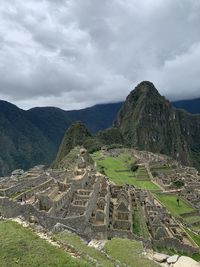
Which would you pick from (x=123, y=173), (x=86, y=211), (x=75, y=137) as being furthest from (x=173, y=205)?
(x=75, y=137)

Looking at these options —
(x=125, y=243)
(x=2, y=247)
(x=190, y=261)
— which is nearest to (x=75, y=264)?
(x=2, y=247)

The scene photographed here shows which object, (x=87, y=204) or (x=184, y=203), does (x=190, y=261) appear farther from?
(x=184, y=203)

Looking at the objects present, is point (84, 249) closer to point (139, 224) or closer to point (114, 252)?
point (114, 252)

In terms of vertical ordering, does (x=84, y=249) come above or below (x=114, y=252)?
above

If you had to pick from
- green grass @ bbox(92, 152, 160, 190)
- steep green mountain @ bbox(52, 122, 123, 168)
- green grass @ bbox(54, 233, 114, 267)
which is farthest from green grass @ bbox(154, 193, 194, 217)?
steep green mountain @ bbox(52, 122, 123, 168)

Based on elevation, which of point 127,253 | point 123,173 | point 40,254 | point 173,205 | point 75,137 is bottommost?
point 173,205

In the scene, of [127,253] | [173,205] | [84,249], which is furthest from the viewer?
[173,205]

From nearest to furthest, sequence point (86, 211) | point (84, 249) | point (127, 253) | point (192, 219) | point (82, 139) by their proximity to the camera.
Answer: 1. point (84, 249)
2. point (127, 253)
3. point (86, 211)
4. point (192, 219)
5. point (82, 139)
